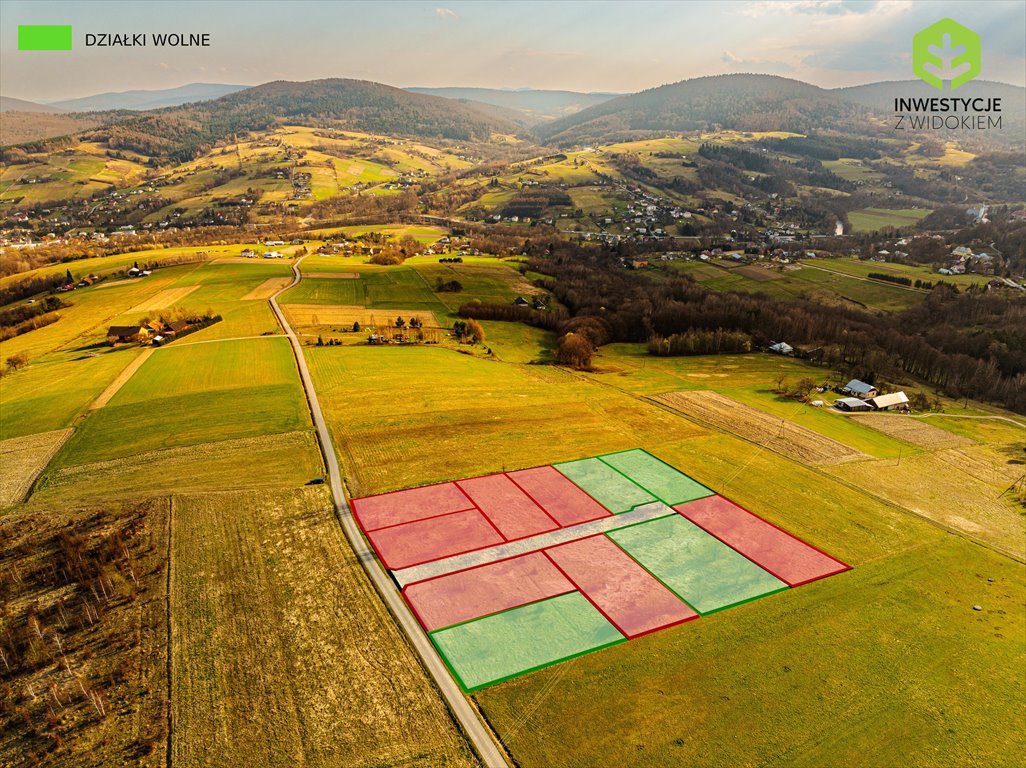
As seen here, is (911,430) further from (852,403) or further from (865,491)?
(865,491)

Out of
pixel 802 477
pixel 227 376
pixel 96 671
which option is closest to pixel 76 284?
pixel 227 376

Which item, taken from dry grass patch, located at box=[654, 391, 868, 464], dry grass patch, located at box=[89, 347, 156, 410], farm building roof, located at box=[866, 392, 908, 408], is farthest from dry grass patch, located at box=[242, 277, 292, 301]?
farm building roof, located at box=[866, 392, 908, 408]

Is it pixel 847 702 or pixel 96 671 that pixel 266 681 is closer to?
pixel 96 671

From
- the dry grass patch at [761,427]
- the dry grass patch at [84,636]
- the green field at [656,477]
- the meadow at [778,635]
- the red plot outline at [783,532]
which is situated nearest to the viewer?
the dry grass patch at [84,636]

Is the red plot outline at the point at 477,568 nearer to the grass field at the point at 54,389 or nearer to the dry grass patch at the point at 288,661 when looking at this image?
the dry grass patch at the point at 288,661

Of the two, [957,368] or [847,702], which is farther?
[957,368]

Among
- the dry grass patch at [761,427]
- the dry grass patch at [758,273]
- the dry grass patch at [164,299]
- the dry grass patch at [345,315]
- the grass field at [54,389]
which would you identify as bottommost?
the dry grass patch at [761,427]

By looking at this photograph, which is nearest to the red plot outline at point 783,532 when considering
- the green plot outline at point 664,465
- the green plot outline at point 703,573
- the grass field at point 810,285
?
the green plot outline at point 703,573
